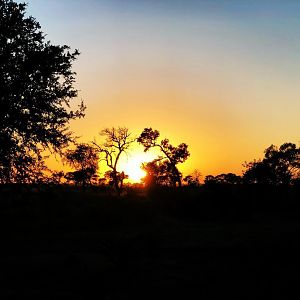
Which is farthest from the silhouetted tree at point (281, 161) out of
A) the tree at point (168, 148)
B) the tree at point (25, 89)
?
the tree at point (25, 89)

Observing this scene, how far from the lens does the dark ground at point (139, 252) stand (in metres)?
13.1

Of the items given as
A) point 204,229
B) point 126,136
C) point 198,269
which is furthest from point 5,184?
point 126,136

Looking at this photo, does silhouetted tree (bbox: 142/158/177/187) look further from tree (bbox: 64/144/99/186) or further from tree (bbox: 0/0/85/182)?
tree (bbox: 0/0/85/182)

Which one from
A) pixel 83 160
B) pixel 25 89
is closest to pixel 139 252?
pixel 25 89

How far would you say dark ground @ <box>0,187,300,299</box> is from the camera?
13125mm

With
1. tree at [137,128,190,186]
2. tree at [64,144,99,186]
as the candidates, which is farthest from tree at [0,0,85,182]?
tree at [137,128,190,186]

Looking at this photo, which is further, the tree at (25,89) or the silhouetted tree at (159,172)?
the silhouetted tree at (159,172)

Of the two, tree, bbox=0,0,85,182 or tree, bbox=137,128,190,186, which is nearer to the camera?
tree, bbox=0,0,85,182

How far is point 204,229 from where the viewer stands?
3194 centimetres

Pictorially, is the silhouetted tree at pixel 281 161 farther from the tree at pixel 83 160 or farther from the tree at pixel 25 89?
the tree at pixel 25 89

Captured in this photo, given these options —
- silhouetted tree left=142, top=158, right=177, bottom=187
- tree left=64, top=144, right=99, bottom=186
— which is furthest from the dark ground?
silhouetted tree left=142, top=158, right=177, bottom=187

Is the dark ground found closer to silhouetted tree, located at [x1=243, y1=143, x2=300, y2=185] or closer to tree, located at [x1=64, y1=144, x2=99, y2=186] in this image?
tree, located at [x1=64, y1=144, x2=99, y2=186]

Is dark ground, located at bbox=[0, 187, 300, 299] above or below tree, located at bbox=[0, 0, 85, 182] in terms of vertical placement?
below

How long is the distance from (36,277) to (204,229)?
737 inches
